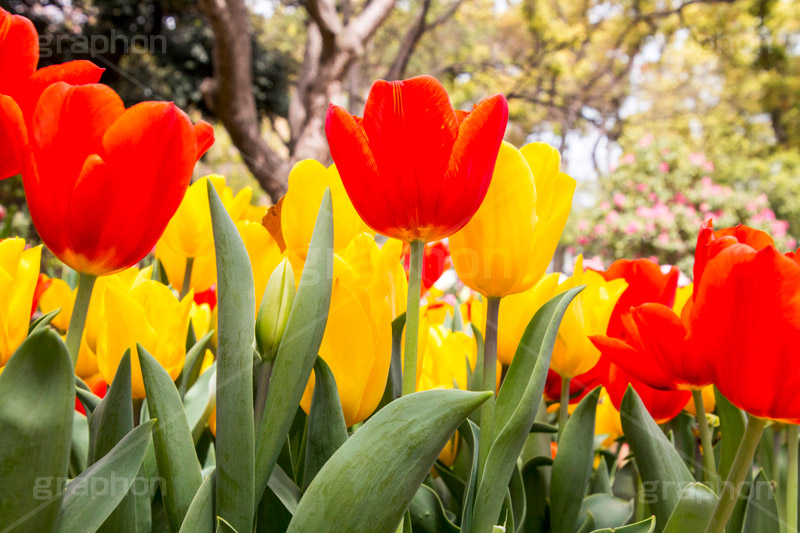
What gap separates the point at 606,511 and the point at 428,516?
0.20 m

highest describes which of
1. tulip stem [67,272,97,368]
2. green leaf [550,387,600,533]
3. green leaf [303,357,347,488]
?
tulip stem [67,272,97,368]

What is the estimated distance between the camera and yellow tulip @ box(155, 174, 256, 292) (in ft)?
2.20

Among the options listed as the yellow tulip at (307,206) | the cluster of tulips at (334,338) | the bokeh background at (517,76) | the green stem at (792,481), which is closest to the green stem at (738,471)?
the cluster of tulips at (334,338)

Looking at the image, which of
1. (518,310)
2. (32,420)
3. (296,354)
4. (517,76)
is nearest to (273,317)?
(296,354)

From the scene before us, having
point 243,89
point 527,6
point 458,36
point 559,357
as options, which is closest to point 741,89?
point 458,36

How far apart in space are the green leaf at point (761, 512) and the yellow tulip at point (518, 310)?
215 millimetres

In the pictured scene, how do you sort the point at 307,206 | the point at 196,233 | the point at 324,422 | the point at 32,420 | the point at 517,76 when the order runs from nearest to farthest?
the point at 32,420 → the point at 324,422 → the point at 307,206 → the point at 196,233 → the point at 517,76

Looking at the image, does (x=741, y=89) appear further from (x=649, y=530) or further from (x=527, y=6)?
(x=649, y=530)

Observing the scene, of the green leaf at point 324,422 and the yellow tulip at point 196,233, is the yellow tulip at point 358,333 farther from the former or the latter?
the yellow tulip at point 196,233

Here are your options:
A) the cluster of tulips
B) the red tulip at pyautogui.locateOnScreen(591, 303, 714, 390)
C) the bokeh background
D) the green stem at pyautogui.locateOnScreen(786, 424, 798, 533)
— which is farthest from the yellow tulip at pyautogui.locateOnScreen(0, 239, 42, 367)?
the bokeh background

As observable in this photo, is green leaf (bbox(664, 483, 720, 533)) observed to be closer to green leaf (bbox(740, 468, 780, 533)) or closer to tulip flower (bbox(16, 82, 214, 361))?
green leaf (bbox(740, 468, 780, 533))

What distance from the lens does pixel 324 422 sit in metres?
0.41

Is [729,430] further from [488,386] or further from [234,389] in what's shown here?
[234,389]

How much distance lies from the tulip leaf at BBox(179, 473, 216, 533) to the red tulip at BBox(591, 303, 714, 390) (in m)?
0.29
